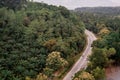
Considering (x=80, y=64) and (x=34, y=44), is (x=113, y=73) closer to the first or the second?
(x=80, y=64)

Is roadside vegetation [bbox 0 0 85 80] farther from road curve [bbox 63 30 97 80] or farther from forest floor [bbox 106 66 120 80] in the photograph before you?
forest floor [bbox 106 66 120 80]

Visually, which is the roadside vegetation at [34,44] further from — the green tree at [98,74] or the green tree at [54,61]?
the green tree at [98,74]

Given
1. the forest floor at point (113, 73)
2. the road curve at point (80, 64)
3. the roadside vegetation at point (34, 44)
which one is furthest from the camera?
the forest floor at point (113, 73)

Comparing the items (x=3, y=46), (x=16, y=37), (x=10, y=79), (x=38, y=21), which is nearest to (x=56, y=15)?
(x=38, y=21)

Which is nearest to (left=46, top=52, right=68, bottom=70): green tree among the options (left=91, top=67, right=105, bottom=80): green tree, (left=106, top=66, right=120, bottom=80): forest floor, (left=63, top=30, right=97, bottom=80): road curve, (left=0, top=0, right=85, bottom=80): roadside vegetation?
(left=0, top=0, right=85, bottom=80): roadside vegetation

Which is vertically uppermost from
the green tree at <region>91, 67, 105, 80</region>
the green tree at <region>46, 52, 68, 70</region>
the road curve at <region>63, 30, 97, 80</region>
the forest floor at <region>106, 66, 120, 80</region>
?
the green tree at <region>46, 52, 68, 70</region>

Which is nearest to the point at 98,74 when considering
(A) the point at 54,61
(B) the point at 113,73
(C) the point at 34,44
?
(A) the point at 54,61

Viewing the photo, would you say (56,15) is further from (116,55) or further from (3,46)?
(3,46)

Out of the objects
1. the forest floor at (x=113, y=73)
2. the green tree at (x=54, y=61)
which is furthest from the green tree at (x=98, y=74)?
the green tree at (x=54, y=61)
